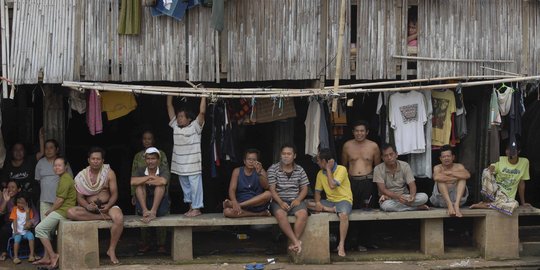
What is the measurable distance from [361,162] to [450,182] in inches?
51.4

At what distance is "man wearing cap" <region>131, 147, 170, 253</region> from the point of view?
37.6ft

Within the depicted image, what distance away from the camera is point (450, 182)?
39.5 ft

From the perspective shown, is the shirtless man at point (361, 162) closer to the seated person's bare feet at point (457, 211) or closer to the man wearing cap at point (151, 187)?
the seated person's bare feet at point (457, 211)

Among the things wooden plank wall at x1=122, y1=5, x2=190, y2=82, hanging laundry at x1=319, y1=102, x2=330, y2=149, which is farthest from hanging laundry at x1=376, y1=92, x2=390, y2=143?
wooden plank wall at x1=122, y1=5, x2=190, y2=82

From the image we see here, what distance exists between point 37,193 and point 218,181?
10.7ft

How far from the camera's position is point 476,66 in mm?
12008

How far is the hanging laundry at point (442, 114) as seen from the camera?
40.5 ft

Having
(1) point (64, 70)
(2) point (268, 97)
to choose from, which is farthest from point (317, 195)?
(1) point (64, 70)

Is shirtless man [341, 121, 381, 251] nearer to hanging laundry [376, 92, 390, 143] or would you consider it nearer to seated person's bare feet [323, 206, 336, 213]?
hanging laundry [376, 92, 390, 143]

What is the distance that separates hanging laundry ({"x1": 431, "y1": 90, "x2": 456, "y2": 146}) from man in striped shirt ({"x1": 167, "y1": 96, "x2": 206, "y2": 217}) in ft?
11.4

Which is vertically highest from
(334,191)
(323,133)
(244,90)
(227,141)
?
(244,90)

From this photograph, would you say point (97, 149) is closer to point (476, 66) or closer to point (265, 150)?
point (265, 150)

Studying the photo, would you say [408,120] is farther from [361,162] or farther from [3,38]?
[3,38]

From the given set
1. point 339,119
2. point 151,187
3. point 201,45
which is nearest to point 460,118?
point 339,119
